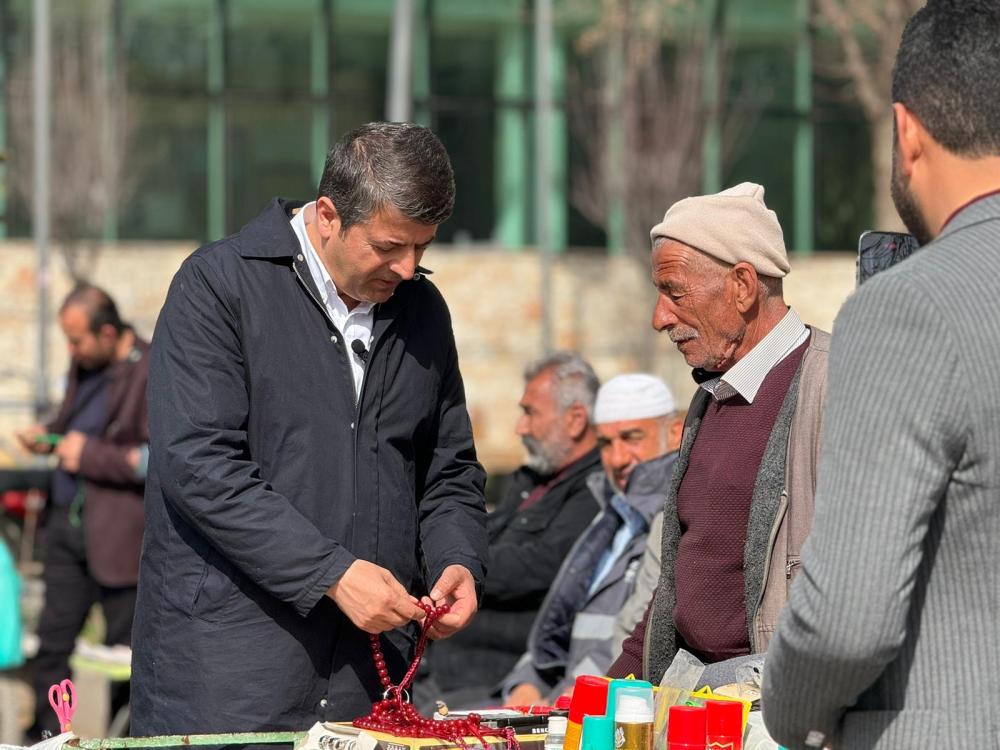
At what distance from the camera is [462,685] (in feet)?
19.5

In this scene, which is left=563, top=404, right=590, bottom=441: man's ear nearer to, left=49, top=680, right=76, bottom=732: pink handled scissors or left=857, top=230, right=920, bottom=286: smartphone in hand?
left=49, top=680, right=76, bottom=732: pink handled scissors

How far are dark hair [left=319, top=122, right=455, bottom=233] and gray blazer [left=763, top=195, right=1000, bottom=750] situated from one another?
130 centimetres

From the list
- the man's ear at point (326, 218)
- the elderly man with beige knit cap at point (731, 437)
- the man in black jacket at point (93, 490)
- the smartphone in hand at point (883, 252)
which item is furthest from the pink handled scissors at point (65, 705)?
the man in black jacket at point (93, 490)

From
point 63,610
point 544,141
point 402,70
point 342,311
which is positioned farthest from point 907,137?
point 544,141

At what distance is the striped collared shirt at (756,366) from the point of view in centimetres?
314

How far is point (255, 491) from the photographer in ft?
9.64

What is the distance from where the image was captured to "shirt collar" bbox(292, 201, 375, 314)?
317 centimetres

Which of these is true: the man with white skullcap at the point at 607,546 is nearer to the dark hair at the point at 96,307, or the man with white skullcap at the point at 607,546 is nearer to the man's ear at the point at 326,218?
the man's ear at the point at 326,218

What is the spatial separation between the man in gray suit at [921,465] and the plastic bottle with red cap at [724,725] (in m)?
0.50

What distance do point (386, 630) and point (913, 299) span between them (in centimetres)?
147

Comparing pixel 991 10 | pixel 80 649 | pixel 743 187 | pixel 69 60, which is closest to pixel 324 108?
pixel 69 60

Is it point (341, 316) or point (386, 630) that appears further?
point (341, 316)

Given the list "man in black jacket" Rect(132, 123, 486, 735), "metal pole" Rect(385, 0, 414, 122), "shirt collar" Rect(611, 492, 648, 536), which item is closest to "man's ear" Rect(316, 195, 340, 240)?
"man in black jacket" Rect(132, 123, 486, 735)

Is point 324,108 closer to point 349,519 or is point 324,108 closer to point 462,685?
point 462,685
